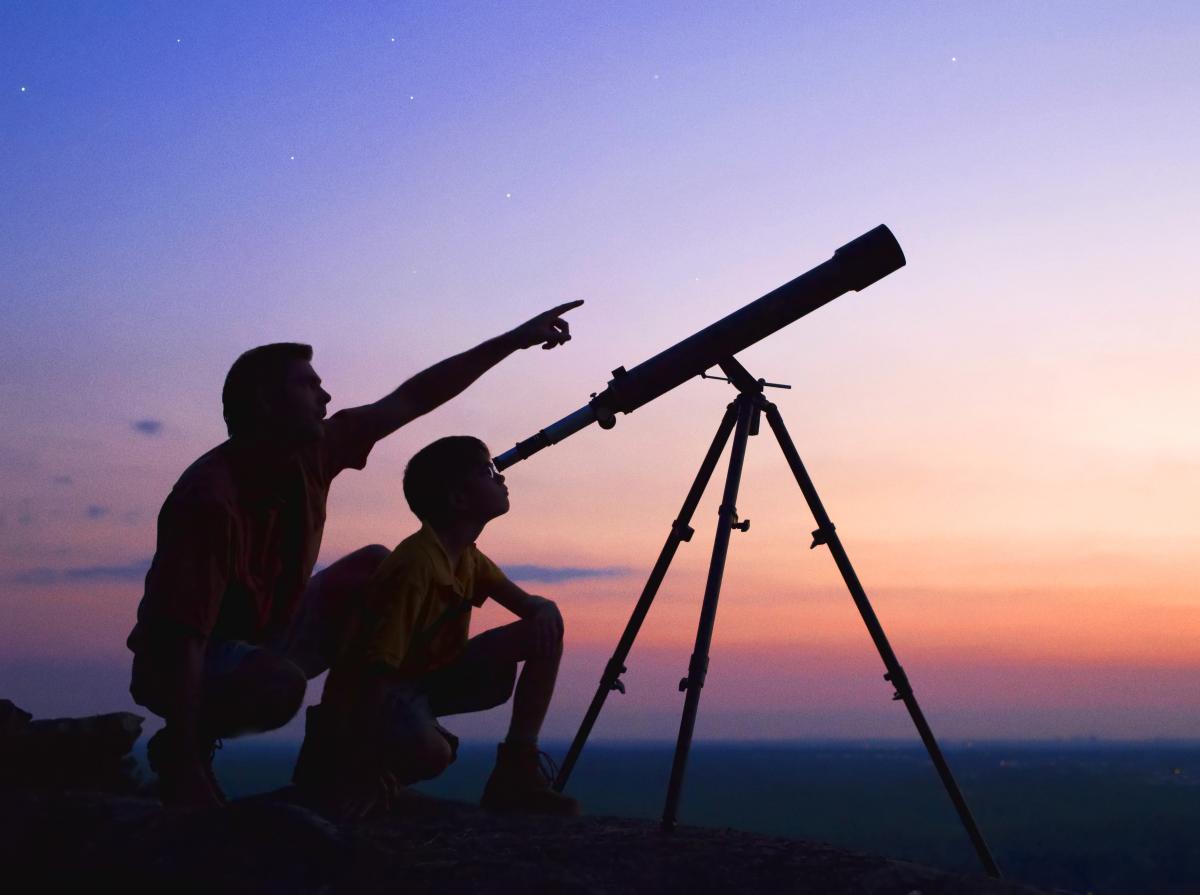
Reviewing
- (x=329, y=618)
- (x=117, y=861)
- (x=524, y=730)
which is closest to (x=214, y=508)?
(x=329, y=618)

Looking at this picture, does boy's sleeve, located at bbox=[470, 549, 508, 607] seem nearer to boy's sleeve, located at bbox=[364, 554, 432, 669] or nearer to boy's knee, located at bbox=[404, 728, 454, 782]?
boy's sleeve, located at bbox=[364, 554, 432, 669]

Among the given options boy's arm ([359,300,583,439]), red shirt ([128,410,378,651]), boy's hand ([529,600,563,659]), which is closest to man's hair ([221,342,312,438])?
red shirt ([128,410,378,651])

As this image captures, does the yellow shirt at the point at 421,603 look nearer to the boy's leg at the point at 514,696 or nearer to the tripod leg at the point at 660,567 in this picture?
the boy's leg at the point at 514,696

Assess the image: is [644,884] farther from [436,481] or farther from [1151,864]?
[1151,864]

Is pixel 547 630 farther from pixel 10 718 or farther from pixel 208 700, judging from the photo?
pixel 10 718

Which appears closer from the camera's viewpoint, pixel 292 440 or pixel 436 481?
pixel 292 440

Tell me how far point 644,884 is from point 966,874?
168cm

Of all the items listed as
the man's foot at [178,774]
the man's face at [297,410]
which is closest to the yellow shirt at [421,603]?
the man's face at [297,410]

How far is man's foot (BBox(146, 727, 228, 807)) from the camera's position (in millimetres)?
5465

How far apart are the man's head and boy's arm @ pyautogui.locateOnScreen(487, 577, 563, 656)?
156cm

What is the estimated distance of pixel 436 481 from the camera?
256 inches

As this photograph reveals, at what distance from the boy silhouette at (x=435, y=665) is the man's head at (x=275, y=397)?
837mm

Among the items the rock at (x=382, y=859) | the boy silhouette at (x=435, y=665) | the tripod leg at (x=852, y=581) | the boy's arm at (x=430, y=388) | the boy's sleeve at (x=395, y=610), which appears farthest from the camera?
the tripod leg at (x=852, y=581)

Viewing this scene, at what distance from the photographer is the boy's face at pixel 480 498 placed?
646cm
